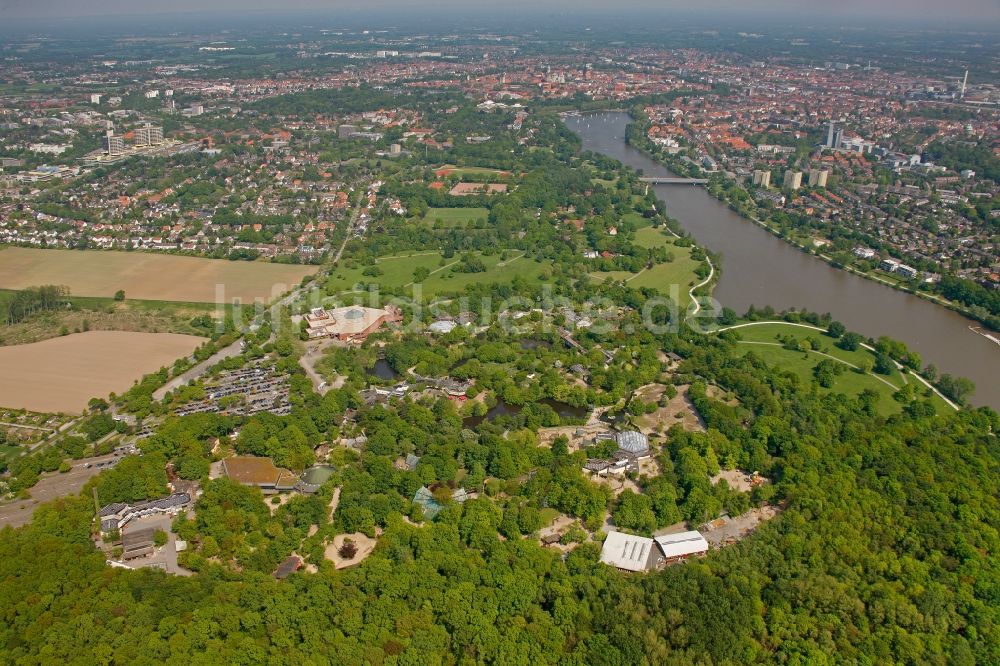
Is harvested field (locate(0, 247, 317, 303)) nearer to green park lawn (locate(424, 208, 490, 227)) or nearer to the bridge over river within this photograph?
green park lawn (locate(424, 208, 490, 227))

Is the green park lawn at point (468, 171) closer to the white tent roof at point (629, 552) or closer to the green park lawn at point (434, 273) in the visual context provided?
the green park lawn at point (434, 273)

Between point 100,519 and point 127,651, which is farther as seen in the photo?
point 100,519

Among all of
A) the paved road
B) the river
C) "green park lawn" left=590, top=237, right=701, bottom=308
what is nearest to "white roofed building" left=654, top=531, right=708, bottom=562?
the river

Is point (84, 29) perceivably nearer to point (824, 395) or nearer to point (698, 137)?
point (698, 137)

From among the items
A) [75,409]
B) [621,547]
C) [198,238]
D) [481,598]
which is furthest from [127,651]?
[198,238]

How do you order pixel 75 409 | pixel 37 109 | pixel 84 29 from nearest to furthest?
pixel 75 409
pixel 37 109
pixel 84 29

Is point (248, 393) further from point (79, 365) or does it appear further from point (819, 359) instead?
point (819, 359)

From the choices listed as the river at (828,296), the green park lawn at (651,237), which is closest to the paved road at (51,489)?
the river at (828,296)
